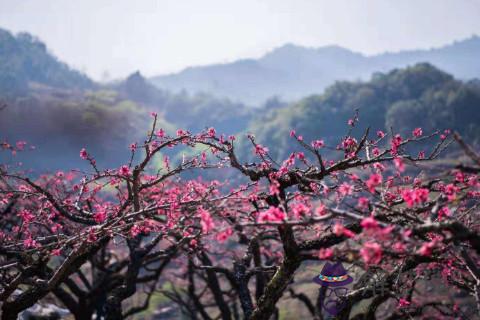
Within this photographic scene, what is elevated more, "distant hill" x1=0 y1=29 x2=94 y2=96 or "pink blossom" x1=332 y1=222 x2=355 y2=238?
"distant hill" x1=0 y1=29 x2=94 y2=96

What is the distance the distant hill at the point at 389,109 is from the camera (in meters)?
39.6

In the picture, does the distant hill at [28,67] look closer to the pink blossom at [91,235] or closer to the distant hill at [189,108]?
the distant hill at [189,108]

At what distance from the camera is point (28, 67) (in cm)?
7219

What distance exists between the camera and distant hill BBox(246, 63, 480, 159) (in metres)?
39.6

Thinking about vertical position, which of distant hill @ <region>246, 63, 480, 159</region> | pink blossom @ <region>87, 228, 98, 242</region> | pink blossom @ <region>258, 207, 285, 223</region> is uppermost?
distant hill @ <region>246, 63, 480, 159</region>

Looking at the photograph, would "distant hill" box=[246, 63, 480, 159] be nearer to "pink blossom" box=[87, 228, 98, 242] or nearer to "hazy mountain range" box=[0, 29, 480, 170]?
"hazy mountain range" box=[0, 29, 480, 170]

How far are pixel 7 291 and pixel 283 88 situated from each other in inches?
7308

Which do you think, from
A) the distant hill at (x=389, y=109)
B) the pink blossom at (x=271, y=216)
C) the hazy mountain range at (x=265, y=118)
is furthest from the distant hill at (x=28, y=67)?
the pink blossom at (x=271, y=216)

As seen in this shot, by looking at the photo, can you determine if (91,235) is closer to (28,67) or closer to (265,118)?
(265,118)

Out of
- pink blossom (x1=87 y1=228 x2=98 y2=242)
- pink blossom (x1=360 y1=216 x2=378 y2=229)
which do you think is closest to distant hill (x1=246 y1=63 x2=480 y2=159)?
pink blossom (x1=87 y1=228 x2=98 y2=242)

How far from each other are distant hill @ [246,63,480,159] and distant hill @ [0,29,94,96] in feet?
130

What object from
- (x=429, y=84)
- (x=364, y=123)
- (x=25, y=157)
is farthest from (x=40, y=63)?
(x=429, y=84)

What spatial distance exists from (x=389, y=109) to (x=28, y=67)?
204 feet

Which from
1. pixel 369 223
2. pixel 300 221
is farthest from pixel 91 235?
pixel 369 223
